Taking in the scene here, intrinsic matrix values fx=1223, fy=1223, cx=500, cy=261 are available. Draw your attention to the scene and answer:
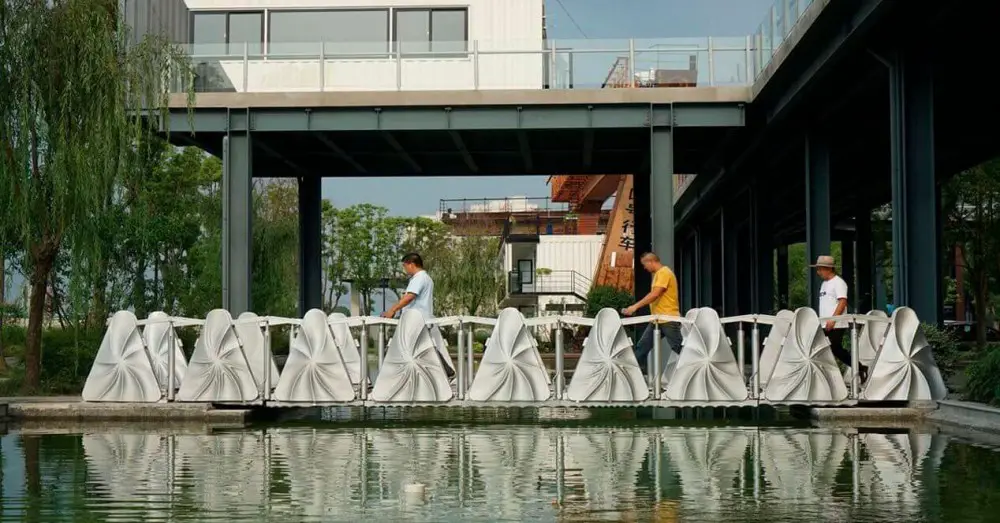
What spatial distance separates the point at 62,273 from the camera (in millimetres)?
24281

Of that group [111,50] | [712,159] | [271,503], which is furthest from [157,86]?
[712,159]

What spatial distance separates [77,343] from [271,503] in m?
12.9

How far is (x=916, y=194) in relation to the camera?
1703cm

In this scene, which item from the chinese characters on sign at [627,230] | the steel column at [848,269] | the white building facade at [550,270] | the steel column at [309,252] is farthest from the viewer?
the white building facade at [550,270]

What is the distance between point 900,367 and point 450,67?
13.7 meters

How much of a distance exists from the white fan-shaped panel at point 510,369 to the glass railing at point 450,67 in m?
11.6

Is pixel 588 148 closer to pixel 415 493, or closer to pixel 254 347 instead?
pixel 254 347

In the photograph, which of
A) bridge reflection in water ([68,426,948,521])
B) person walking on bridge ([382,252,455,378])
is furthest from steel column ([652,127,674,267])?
bridge reflection in water ([68,426,948,521])

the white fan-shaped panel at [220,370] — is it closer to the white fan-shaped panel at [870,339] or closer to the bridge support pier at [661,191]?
the white fan-shaped panel at [870,339]

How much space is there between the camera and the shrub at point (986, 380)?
1396 cm

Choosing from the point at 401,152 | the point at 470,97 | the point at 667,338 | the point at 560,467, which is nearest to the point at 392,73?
the point at 470,97

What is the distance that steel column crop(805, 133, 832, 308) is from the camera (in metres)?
24.5

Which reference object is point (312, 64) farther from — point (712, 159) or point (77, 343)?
point (712, 159)

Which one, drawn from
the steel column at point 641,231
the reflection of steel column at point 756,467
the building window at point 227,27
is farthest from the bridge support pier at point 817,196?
the building window at point 227,27
